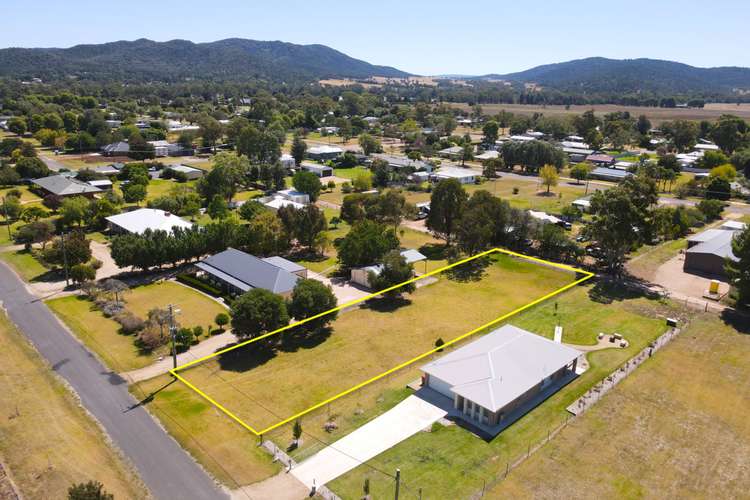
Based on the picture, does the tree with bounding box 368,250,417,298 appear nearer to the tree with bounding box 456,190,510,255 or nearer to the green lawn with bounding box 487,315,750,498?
the tree with bounding box 456,190,510,255

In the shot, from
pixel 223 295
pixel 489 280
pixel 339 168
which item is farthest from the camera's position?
pixel 339 168

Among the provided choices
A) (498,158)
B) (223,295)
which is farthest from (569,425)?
(498,158)

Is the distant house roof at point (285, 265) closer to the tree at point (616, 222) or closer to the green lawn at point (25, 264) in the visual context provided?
the green lawn at point (25, 264)

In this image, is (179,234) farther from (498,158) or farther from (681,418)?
(498,158)

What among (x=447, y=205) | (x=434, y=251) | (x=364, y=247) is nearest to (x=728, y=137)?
(x=447, y=205)

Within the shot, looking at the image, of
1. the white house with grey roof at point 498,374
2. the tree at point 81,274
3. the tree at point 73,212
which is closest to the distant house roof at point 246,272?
the tree at point 81,274

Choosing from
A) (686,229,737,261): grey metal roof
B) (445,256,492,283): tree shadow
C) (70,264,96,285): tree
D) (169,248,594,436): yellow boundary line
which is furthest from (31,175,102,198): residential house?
(686,229,737,261): grey metal roof

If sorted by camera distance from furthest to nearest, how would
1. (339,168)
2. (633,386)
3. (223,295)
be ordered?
(339,168), (223,295), (633,386)
